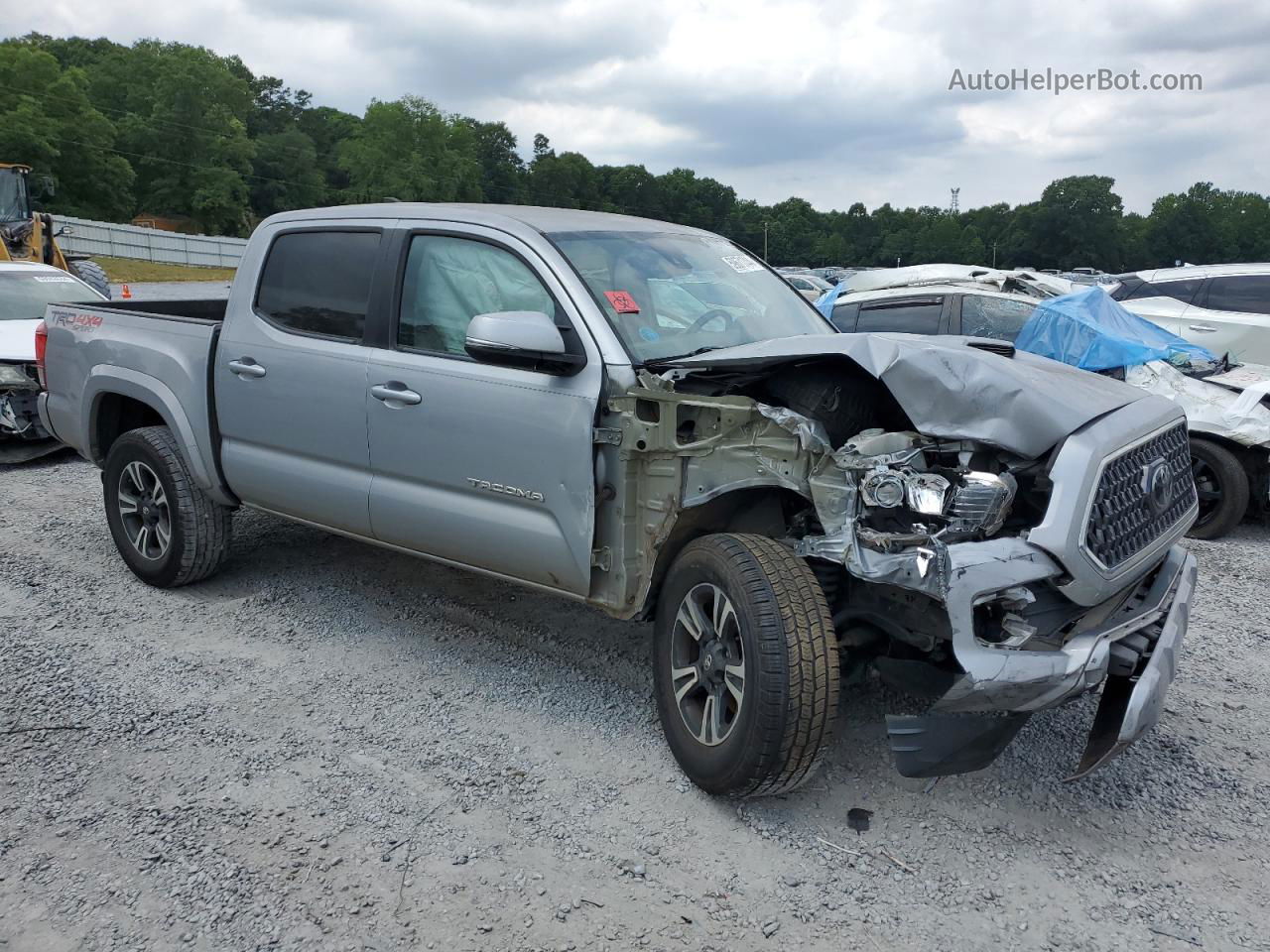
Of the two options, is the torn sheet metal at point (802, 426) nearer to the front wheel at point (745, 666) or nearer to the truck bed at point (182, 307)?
the front wheel at point (745, 666)

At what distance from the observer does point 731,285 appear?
443cm

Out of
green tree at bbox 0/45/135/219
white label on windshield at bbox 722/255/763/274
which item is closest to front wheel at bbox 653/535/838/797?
white label on windshield at bbox 722/255/763/274

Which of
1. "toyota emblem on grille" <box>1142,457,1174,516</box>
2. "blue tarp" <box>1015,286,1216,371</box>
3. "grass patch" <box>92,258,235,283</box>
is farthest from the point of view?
"grass patch" <box>92,258,235,283</box>

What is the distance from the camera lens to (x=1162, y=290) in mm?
9945

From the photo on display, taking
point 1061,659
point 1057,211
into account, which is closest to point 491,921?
point 1061,659

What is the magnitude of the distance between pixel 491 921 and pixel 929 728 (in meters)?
1.35

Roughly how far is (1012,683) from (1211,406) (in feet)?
15.8

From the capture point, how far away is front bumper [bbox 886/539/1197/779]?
2.85 meters

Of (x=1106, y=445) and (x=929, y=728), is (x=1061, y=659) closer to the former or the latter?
(x=929, y=728)

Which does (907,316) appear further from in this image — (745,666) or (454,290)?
(745,666)

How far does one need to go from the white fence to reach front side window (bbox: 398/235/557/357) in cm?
4317

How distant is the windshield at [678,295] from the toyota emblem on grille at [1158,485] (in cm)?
153

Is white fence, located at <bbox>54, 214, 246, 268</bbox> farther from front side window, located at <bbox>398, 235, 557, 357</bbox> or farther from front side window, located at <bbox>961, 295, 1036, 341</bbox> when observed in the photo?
front side window, located at <bbox>398, 235, 557, 357</bbox>

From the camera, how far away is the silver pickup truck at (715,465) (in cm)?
302
